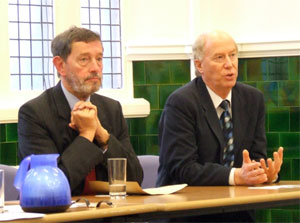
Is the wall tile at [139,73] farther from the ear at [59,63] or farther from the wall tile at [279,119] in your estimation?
the ear at [59,63]

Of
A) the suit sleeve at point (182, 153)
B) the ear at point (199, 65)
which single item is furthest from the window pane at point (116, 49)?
the suit sleeve at point (182, 153)

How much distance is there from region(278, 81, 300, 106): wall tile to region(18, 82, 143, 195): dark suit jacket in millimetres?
2746

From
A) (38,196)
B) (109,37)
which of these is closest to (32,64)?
(109,37)

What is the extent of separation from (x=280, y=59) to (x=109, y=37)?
1440mm

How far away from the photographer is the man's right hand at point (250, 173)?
3842 mm

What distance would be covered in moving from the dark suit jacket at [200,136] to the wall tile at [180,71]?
2.26m

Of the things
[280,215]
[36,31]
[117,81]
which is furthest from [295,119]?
[36,31]

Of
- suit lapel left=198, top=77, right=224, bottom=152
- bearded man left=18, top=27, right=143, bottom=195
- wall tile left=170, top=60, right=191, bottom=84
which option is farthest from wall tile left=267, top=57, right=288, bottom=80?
bearded man left=18, top=27, right=143, bottom=195

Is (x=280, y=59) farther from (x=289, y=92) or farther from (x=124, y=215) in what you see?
(x=124, y=215)

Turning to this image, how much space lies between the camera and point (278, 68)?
21.7 feet

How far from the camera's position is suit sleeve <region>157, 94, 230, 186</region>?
4012 millimetres

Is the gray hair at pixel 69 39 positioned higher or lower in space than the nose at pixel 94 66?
higher

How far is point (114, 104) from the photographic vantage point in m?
4.23

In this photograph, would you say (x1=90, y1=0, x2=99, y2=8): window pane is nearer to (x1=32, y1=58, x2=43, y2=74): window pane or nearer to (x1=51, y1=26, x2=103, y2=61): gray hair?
(x1=32, y1=58, x2=43, y2=74): window pane
